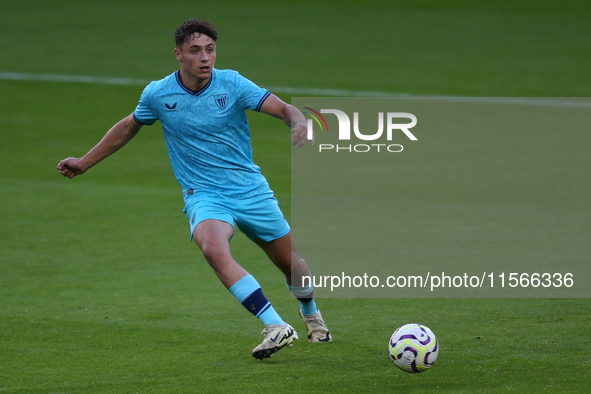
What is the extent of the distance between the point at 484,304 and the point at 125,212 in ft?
24.1

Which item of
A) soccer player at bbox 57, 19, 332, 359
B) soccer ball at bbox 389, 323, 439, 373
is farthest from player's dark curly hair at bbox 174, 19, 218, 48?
soccer ball at bbox 389, 323, 439, 373

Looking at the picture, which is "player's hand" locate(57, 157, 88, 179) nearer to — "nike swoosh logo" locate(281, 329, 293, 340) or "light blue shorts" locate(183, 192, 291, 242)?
"light blue shorts" locate(183, 192, 291, 242)

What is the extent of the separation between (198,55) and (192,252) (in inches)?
202

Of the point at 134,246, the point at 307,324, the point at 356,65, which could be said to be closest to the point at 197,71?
the point at 307,324

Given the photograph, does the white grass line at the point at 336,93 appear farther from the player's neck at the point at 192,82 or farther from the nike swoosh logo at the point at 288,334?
the nike swoosh logo at the point at 288,334

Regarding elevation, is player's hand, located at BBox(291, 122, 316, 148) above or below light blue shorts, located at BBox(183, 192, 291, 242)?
above

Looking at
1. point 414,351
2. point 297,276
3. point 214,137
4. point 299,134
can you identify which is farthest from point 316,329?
point 299,134

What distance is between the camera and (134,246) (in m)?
11.9

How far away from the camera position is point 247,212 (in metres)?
6.89

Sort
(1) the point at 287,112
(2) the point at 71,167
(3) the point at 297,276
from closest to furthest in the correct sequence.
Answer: (1) the point at 287,112, (3) the point at 297,276, (2) the point at 71,167

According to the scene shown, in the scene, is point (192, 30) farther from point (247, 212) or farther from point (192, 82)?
point (247, 212)

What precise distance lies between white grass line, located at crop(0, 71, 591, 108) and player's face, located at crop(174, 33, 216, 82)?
18311mm

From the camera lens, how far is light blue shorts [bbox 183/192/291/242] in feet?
22.3

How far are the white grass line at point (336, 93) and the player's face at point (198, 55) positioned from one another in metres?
18.3
